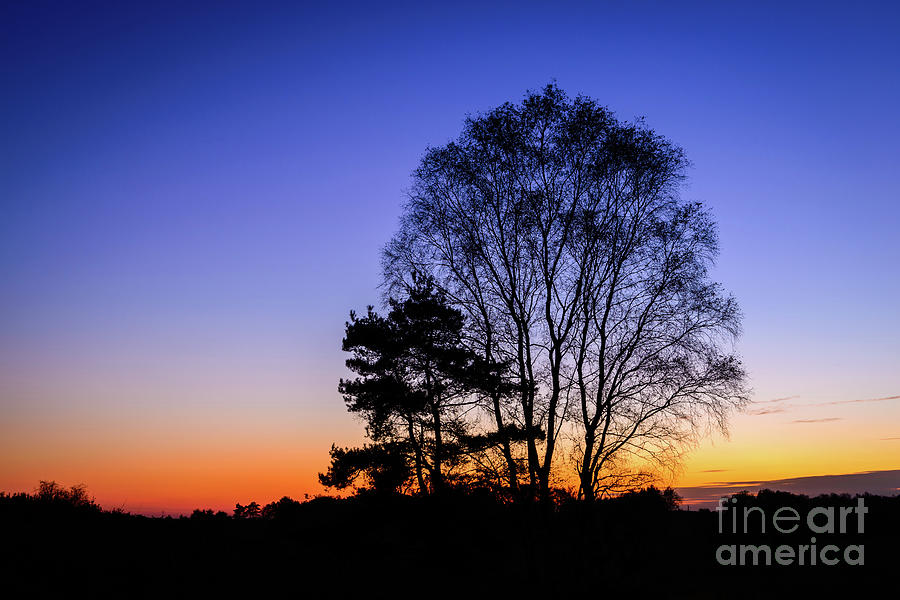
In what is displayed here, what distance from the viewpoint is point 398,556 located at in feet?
62.0

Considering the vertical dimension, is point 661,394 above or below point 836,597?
above

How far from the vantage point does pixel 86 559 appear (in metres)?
14.0

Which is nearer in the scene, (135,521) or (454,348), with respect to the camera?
(135,521)

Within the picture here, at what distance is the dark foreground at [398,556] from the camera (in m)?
14.1

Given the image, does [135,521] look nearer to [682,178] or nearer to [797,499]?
[682,178]

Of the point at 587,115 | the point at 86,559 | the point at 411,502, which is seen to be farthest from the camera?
the point at 411,502

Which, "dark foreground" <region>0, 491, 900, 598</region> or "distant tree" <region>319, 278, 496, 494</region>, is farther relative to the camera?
"distant tree" <region>319, 278, 496, 494</region>

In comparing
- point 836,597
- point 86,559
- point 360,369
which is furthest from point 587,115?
point 86,559

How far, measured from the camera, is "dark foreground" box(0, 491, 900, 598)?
14062 mm

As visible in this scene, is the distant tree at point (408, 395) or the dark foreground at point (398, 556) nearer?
the dark foreground at point (398, 556)

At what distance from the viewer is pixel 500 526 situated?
1958 centimetres

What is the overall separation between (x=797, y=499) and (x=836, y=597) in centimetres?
1445

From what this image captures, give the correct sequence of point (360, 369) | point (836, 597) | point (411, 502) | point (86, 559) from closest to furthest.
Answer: point (86, 559) < point (836, 597) < point (411, 502) < point (360, 369)

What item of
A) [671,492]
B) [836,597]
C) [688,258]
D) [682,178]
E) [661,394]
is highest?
[682,178]
